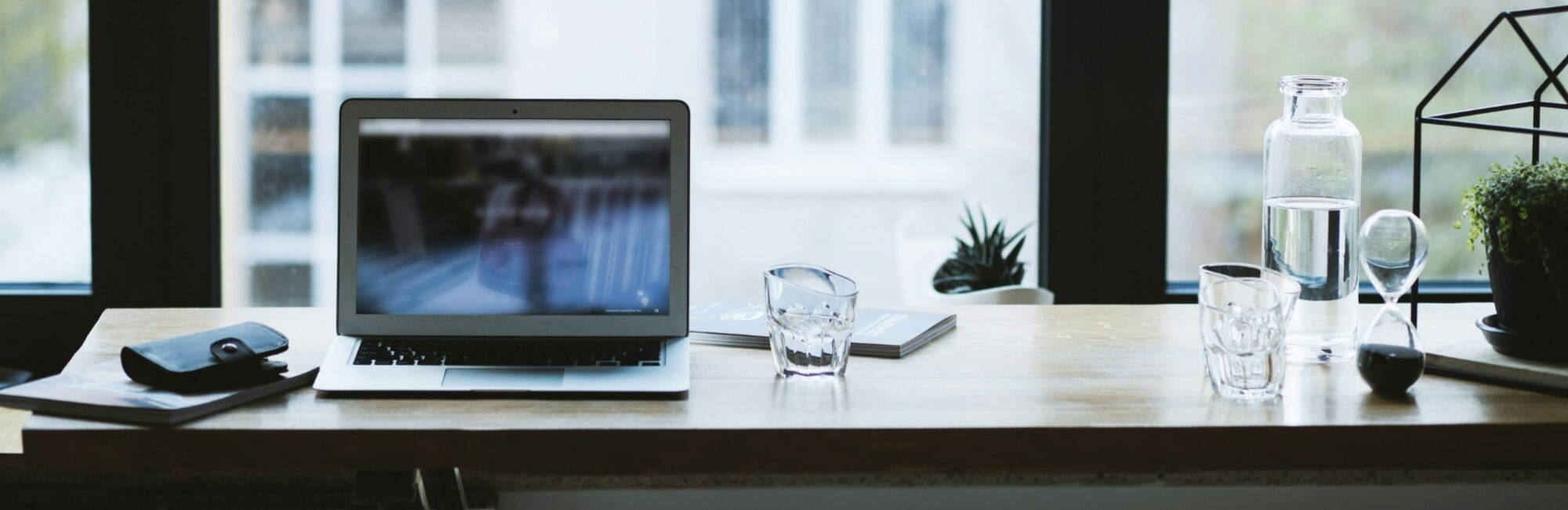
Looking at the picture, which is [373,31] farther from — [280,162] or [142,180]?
[142,180]

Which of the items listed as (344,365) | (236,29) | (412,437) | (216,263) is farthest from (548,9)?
(412,437)

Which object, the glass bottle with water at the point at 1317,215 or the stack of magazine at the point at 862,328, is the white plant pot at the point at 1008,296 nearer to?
the stack of magazine at the point at 862,328

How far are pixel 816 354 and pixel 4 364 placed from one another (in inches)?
73.1

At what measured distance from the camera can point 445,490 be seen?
4.37ft

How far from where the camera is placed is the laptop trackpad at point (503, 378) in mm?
1191

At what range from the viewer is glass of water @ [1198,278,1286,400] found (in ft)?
3.87

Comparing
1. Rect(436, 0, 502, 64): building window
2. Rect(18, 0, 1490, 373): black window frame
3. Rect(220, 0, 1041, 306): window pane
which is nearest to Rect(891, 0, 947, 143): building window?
Rect(220, 0, 1041, 306): window pane

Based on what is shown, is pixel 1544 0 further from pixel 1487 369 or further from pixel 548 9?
pixel 548 9

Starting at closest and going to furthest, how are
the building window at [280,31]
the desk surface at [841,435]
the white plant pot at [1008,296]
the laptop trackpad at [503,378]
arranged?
the desk surface at [841,435]
the laptop trackpad at [503,378]
the white plant pot at [1008,296]
the building window at [280,31]

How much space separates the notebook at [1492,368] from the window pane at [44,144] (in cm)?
217

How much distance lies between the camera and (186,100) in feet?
8.08

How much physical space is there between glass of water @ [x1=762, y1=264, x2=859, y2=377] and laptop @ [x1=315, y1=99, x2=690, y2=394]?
112 millimetres

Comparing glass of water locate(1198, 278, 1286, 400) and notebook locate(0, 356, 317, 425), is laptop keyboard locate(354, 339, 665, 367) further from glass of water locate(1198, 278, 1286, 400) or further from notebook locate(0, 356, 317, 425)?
glass of water locate(1198, 278, 1286, 400)

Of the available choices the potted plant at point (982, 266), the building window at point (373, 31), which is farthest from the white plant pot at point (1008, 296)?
the building window at point (373, 31)
